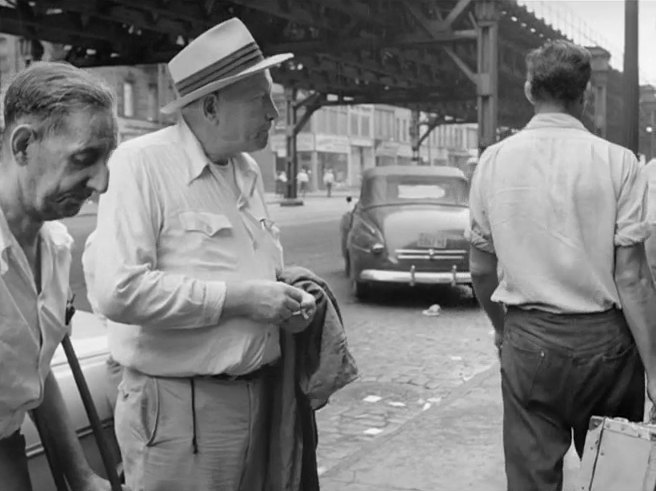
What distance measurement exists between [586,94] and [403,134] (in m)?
88.0

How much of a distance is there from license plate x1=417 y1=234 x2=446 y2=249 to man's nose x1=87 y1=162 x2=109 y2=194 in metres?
10.2

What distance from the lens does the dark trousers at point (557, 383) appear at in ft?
10.2

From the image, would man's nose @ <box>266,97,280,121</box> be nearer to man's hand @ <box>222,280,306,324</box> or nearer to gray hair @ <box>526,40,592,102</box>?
man's hand @ <box>222,280,306,324</box>

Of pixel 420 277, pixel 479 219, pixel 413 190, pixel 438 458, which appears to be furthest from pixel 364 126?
pixel 479 219

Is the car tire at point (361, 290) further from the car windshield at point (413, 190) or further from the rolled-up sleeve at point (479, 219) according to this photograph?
the rolled-up sleeve at point (479, 219)

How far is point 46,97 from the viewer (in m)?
1.77

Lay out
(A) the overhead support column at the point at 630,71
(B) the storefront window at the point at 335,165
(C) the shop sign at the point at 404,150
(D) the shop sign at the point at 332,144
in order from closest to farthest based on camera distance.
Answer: (A) the overhead support column at the point at 630,71 < (D) the shop sign at the point at 332,144 < (B) the storefront window at the point at 335,165 < (C) the shop sign at the point at 404,150

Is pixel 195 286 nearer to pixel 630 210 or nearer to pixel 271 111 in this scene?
pixel 271 111

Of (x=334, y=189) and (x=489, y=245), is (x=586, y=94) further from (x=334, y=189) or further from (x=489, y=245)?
(x=334, y=189)

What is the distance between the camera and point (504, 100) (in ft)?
134

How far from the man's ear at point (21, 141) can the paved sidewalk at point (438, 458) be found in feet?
10.9

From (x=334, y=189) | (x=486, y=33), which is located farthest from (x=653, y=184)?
(x=334, y=189)

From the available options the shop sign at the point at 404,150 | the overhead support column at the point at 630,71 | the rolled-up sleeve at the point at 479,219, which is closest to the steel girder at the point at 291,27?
the overhead support column at the point at 630,71

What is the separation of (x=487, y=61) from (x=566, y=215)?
1763 cm
